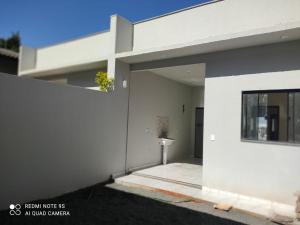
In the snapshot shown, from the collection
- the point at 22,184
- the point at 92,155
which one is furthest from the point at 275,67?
the point at 22,184

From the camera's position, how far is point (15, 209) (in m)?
4.41

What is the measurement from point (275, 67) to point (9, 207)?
6.06 m

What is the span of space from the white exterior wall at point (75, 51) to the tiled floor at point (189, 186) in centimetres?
392

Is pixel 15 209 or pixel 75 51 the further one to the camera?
pixel 75 51

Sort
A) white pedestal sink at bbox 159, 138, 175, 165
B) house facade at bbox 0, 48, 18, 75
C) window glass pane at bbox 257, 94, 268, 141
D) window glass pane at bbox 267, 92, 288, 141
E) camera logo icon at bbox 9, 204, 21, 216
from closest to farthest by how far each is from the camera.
Result: camera logo icon at bbox 9, 204, 21, 216 < window glass pane at bbox 267, 92, 288, 141 < window glass pane at bbox 257, 94, 268, 141 < white pedestal sink at bbox 159, 138, 175, 165 < house facade at bbox 0, 48, 18, 75

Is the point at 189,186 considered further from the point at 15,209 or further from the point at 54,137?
the point at 15,209

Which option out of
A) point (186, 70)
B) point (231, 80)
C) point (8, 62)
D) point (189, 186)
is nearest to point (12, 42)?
point (8, 62)

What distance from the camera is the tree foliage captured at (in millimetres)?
24984

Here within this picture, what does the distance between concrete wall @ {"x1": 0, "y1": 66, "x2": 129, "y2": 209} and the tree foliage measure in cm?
2340

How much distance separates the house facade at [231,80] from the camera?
16.4 ft

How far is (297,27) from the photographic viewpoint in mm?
4363

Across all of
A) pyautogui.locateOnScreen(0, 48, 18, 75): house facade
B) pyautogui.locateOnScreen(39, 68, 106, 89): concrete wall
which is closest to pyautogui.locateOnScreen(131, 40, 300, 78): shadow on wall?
pyautogui.locateOnScreen(39, 68, 106, 89): concrete wall

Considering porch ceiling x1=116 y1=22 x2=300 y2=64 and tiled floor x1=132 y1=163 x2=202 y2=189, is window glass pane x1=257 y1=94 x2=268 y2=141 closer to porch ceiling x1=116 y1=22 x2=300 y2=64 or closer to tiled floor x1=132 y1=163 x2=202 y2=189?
porch ceiling x1=116 y1=22 x2=300 y2=64

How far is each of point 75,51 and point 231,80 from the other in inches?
252
